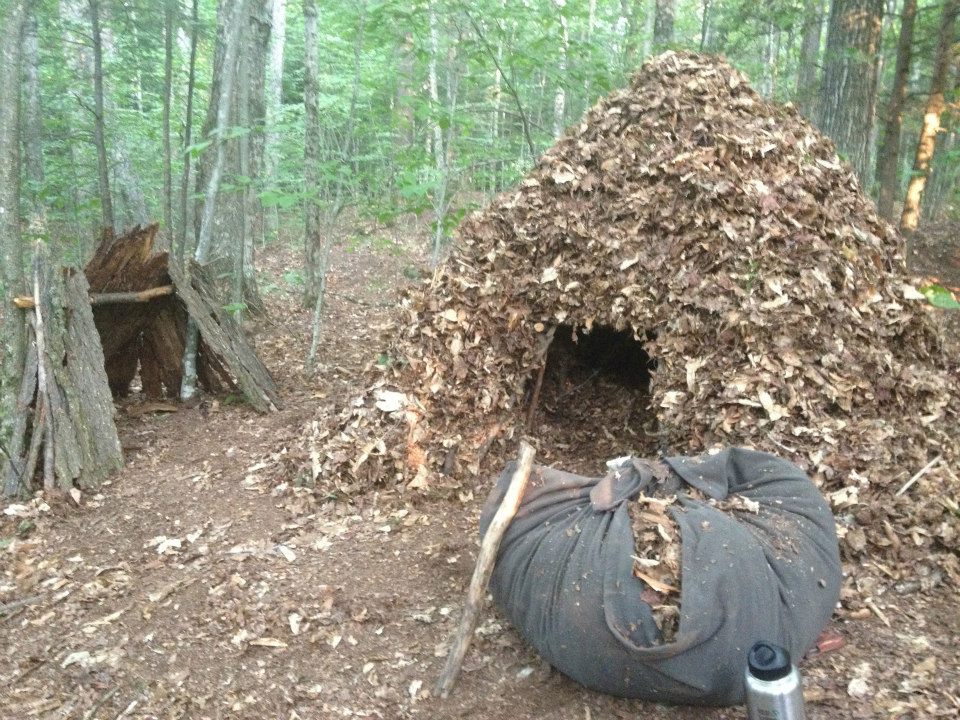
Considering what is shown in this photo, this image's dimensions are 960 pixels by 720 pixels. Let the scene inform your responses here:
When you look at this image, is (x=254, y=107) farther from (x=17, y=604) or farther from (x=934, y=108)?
(x=934, y=108)

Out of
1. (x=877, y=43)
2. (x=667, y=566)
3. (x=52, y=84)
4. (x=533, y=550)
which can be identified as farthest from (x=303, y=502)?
(x=52, y=84)

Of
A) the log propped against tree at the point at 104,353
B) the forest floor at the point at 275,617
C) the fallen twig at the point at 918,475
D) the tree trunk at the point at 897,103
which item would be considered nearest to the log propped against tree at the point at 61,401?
the log propped against tree at the point at 104,353

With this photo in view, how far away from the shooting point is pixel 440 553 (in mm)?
4234

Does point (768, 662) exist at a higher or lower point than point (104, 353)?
lower

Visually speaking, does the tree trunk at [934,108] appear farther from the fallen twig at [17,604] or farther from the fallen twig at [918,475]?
the fallen twig at [17,604]

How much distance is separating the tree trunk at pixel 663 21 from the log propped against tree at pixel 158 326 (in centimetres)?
719

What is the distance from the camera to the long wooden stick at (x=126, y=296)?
519cm

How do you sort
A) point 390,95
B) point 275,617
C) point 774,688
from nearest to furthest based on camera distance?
point 774,688 → point 275,617 → point 390,95

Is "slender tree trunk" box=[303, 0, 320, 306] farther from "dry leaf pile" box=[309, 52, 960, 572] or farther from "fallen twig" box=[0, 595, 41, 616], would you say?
"fallen twig" box=[0, 595, 41, 616]

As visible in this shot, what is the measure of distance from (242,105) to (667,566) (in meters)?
7.13

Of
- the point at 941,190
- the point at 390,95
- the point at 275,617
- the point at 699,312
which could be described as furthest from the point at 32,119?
the point at 941,190

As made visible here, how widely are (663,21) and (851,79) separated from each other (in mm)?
3735

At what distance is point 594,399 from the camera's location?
19.9 feet

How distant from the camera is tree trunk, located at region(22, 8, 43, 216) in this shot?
388 inches
